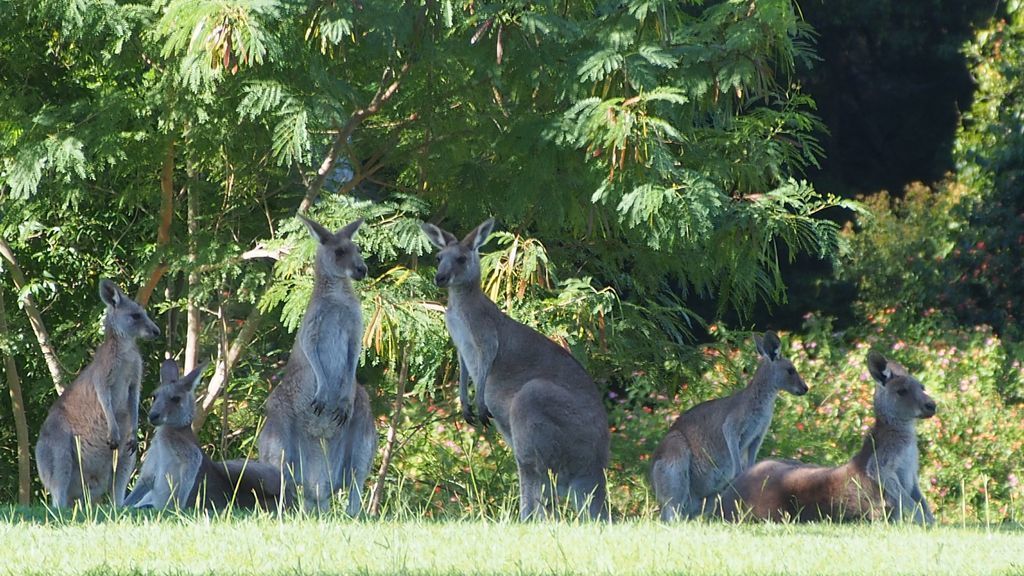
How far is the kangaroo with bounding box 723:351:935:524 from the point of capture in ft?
29.2

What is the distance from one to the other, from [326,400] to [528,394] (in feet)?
4.11

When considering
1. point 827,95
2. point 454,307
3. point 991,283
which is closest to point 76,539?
point 454,307

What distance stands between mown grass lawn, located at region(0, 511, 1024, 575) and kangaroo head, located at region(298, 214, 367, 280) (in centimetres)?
197

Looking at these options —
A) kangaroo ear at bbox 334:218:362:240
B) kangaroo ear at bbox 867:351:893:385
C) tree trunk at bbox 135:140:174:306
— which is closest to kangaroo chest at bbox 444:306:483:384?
kangaroo ear at bbox 334:218:362:240

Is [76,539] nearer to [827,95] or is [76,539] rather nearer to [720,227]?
[720,227]

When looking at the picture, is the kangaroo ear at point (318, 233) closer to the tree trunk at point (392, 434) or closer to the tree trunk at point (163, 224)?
the tree trunk at point (392, 434)

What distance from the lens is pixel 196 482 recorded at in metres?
8.09

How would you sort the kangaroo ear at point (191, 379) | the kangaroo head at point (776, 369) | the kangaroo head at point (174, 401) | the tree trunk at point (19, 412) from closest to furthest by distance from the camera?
the kangaroo head at point (174, 401), the kangaroo ear at point (191, 379), the kangaroo head at point (776, 369), the tree trunk at point (19, 412)

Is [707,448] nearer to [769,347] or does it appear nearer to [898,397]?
[769,347]

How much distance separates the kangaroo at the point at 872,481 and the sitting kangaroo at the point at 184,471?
2914 mm

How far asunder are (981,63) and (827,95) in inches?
148

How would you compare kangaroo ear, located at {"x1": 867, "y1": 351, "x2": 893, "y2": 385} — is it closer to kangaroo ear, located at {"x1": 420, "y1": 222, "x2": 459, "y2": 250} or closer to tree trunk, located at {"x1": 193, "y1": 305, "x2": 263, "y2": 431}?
kangaroo ear, located at {"x1": 420, "y1": 222, "x2": 459, "y2": 250}

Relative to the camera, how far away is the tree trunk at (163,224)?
37.8 feet

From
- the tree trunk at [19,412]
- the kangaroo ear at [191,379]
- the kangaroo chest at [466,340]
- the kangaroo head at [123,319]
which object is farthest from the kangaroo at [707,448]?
the tree trunk at [19,412]
